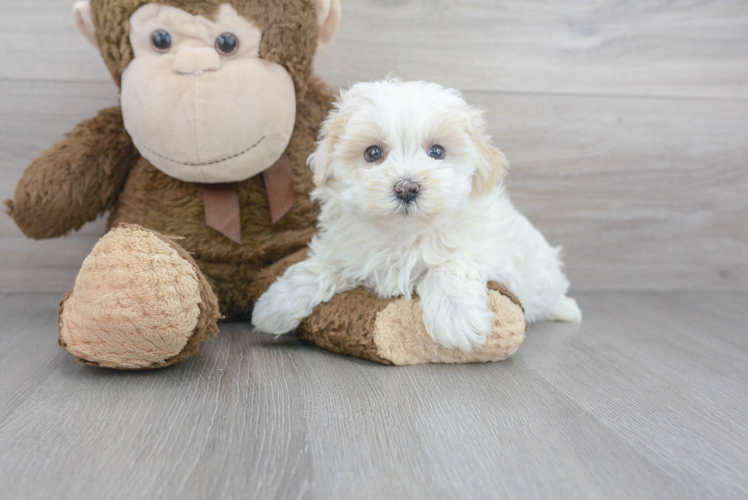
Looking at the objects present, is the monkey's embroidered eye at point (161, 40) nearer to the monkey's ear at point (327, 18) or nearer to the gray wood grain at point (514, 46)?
the monkey's ear at point (327, 18)

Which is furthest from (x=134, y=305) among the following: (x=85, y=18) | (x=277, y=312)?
(x=85, y=18)

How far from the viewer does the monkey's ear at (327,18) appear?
1.14 m

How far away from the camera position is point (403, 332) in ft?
3.24

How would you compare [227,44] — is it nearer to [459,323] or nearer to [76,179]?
[76,179]

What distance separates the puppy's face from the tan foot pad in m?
0.16

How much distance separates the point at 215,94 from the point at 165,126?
4.2 inches

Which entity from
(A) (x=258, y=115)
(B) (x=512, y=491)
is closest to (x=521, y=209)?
(A) (x=258, y=115)

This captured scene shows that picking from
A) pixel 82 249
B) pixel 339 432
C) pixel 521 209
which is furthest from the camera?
pixel 521 209

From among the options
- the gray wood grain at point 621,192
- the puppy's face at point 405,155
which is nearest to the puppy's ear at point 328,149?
the puppy's face at point 405,155

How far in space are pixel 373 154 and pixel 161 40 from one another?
46 cm

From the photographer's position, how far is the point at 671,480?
63 cm

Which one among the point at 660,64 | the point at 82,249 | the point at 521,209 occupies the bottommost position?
the point at 82,249

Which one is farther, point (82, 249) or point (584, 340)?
point (82, 249)

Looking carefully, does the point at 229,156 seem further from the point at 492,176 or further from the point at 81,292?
the point at 492,176
